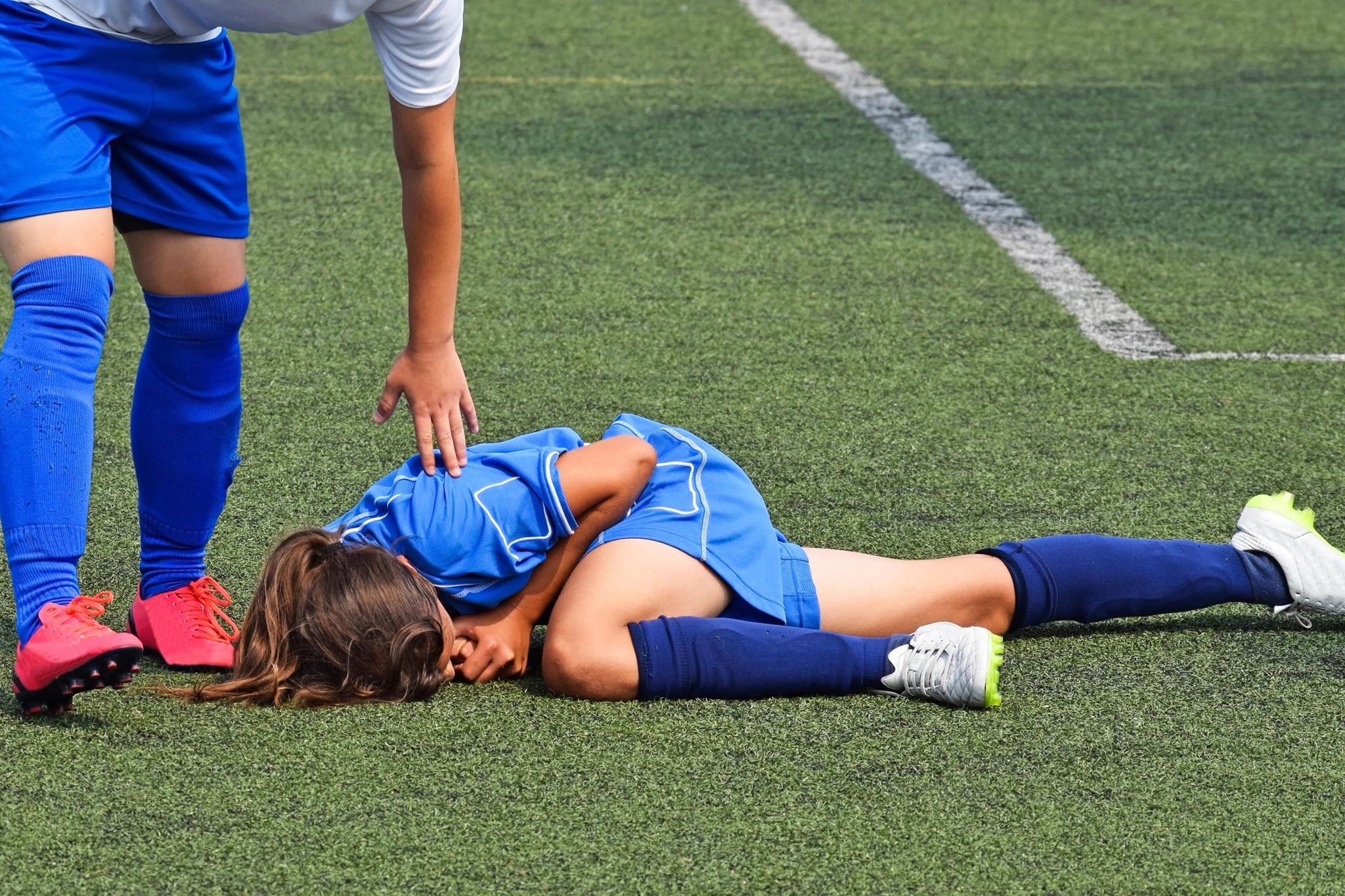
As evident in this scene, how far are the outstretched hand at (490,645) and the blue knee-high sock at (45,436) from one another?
55cm

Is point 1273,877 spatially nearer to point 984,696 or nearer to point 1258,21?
point 984,696

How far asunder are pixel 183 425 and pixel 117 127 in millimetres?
467

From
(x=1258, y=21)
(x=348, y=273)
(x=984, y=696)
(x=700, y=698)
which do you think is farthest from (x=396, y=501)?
(x=1258, y=21)

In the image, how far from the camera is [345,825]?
1912mm

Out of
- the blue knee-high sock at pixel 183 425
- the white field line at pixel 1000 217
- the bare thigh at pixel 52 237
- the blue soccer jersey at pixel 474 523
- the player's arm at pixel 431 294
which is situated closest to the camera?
the bare thigh at pixel 52 237

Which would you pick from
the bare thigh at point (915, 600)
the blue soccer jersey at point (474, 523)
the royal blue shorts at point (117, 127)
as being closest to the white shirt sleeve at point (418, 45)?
the royal blue shorts at point (117, 127)

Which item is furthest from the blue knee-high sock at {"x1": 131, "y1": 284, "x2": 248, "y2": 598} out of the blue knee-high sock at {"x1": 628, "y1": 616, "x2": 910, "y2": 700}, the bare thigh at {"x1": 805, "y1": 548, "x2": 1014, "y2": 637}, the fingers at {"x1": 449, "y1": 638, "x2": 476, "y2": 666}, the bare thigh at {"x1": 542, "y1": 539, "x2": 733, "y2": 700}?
the bare thigh at {"x1": 805, "y1": 548, "x2": 1014, "y2": 637}

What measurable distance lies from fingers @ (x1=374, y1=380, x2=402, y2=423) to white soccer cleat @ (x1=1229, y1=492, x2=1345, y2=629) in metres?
1.33

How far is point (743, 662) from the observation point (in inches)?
88.6

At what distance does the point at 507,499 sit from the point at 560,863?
0.60 meters

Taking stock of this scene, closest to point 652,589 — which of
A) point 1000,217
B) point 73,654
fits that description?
point 73,654

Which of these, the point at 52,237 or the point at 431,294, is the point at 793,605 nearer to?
the point at 431,294

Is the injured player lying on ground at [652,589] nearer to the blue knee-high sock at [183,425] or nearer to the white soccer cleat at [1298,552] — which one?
the white soccer cleat at [1298,552]

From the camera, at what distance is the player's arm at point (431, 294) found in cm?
214
